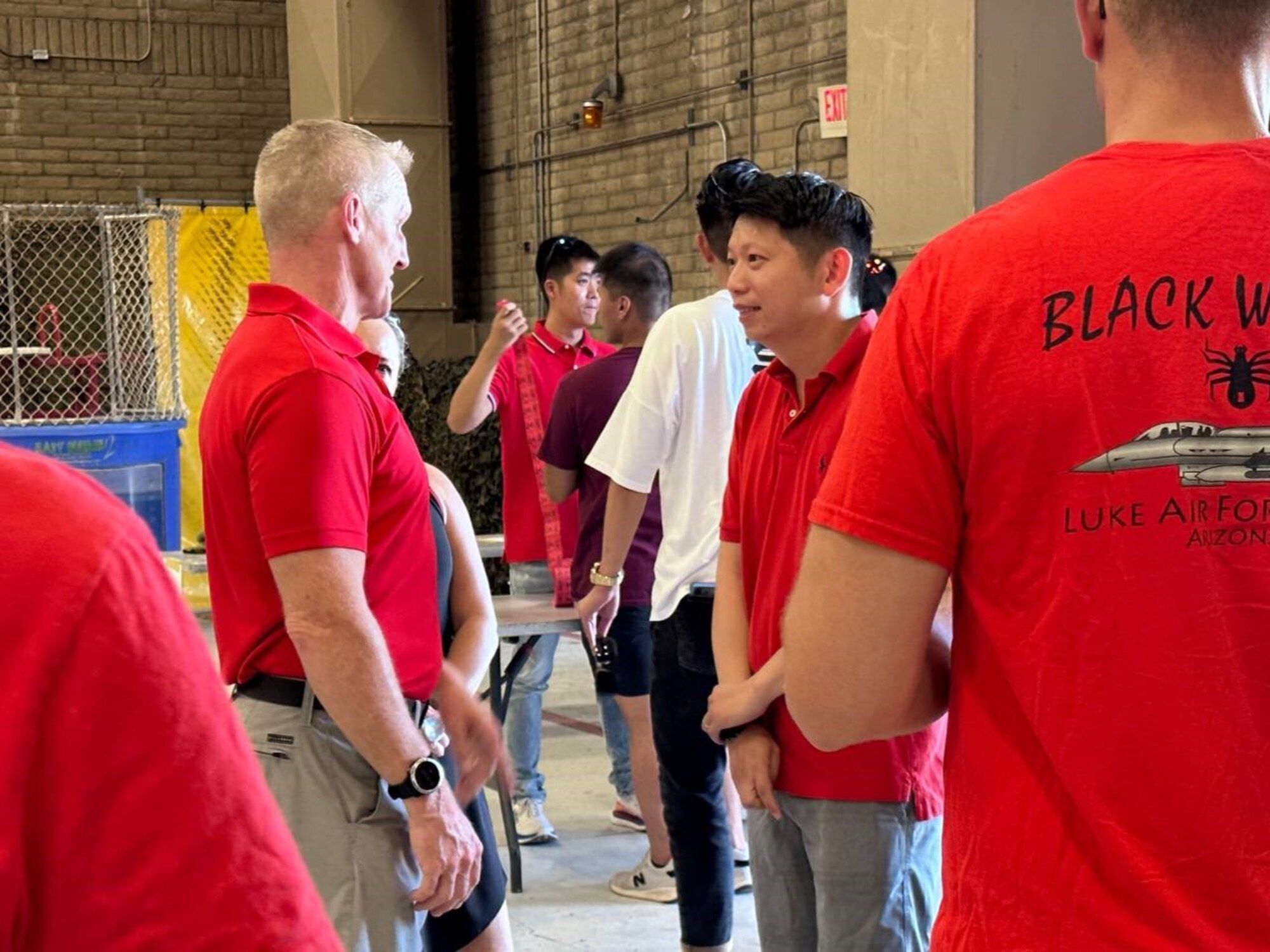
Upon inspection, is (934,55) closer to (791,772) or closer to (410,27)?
(791,772)

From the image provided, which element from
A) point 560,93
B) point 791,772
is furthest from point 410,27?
point 791,772

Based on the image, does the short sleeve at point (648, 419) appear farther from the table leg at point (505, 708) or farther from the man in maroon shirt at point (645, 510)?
the table leg at point (505, 708)

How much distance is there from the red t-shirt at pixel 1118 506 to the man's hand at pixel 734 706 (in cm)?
105

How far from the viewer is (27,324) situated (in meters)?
11.6

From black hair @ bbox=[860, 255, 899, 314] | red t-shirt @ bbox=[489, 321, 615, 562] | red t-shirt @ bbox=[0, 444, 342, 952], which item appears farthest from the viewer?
red t-shirt @ bbox=[489, 321, 615, 562]

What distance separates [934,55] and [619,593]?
8.75 ft

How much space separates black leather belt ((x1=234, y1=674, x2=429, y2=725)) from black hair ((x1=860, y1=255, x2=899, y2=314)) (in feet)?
3.72

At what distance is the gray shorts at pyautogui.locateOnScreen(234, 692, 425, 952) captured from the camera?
2.04 m

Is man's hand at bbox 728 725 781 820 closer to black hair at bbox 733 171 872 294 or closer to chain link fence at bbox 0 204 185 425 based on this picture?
black hair at bbox 733 171 872 294

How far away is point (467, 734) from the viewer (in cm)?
219

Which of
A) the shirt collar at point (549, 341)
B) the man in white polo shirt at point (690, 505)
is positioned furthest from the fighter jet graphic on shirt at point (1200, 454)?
the shirt collar at point (549, 341)

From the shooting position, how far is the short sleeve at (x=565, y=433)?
441 centimetres

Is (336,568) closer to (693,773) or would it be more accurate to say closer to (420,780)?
(420,780)

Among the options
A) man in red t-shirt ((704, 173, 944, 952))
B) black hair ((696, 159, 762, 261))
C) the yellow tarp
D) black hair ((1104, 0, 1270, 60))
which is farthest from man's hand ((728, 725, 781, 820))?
the yellow tarp
